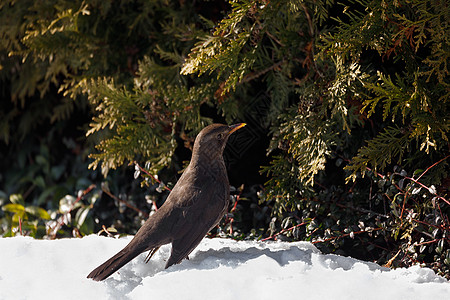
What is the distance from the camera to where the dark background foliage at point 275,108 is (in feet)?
9.15

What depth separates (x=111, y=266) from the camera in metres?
2.44

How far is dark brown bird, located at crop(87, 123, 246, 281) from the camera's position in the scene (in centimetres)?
252

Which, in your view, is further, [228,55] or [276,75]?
[276,75]

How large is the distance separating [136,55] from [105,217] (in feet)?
4.62

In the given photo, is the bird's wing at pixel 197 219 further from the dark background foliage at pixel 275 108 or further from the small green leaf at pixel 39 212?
the small green leaf at pixel 39 212

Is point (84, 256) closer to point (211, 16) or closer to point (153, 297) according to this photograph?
point (153, 297)

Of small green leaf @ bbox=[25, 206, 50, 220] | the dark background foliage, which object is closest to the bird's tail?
the dark background foliage

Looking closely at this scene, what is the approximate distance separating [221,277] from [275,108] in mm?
1455

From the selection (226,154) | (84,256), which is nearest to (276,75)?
(226,154)

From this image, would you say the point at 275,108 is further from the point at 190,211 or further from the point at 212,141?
the point at 190,211

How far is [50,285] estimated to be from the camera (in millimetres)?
2535

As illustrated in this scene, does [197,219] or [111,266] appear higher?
[197,219]

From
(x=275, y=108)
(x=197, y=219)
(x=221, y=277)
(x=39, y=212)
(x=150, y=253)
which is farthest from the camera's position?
(x=39, y=212)

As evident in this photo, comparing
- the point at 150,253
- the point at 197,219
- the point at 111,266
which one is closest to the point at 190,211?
the point at 197,219
